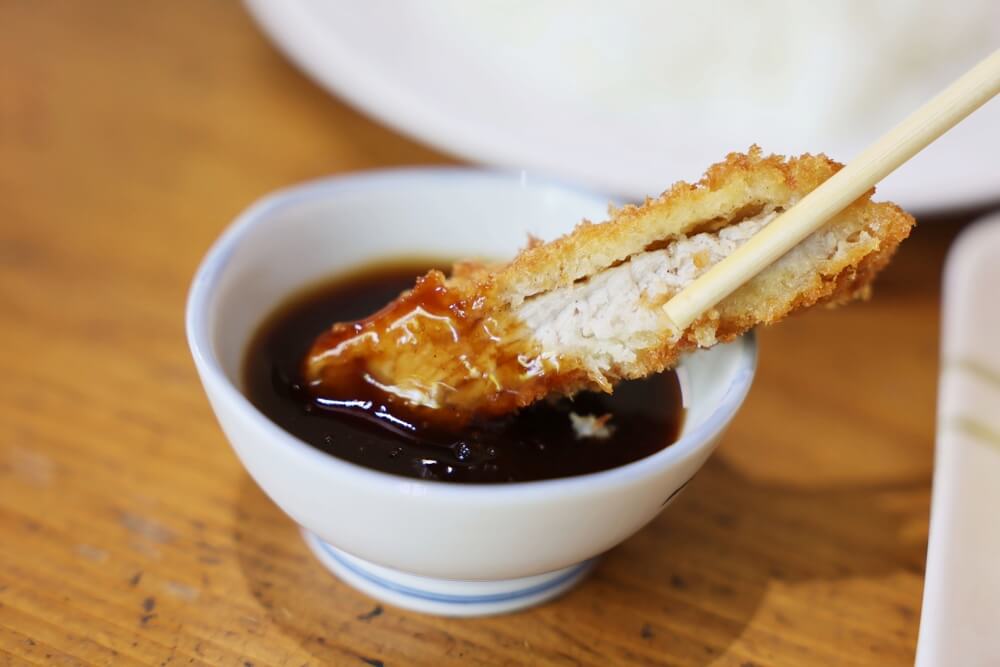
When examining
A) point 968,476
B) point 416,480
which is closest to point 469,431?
point 416,480

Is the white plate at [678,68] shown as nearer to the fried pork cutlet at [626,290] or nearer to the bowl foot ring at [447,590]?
the fried pork cutlet at [626,290]

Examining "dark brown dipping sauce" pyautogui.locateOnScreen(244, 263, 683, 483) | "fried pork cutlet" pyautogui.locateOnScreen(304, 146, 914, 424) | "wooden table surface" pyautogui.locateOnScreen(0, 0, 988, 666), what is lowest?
"wooden table surface" pyautogui.locateOnScreen(0, 0, 988, 666)

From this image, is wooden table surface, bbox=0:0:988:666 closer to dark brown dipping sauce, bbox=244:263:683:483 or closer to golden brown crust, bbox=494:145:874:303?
dark brown dipping sauce, bbox=244:263:683:483

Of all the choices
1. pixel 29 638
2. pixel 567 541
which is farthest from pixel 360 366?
pixel 29 638

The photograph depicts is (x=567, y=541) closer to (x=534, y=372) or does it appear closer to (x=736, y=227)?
(x=534, y=372)

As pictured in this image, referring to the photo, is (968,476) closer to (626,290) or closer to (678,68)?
(626,290)

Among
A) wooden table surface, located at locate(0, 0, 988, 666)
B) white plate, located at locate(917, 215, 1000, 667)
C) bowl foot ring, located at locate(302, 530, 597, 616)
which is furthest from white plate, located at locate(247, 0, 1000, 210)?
bowl foot ring, located at locate(302, 530, 597, 616)

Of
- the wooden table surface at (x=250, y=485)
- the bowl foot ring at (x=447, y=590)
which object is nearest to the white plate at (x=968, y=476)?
the wooden table surface at (x=250, y=485)

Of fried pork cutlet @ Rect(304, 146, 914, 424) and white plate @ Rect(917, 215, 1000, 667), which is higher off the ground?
fried pork cutlet @ Rect(304, 146, 914, 424)
